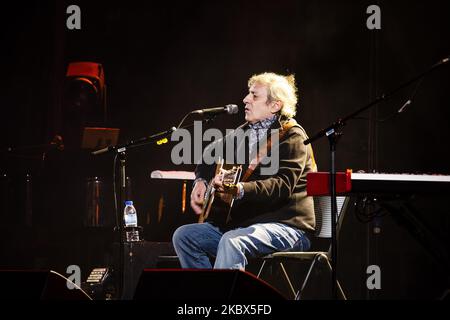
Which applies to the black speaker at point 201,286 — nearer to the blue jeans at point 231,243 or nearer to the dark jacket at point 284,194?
the blue jeans at point 231,243

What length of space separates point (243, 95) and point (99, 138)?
1246 mm

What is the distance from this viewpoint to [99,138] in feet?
18.0

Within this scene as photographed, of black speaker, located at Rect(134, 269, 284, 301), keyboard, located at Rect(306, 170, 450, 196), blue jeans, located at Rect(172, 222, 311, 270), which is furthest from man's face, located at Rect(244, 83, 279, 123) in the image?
black speaker, located at Rect(134, 269, 284, 301)

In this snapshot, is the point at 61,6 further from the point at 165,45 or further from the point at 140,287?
the point at 140,287

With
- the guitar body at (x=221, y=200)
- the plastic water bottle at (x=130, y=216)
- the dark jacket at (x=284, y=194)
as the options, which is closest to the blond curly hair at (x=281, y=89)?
the dark jacket at (x=284, y=194)

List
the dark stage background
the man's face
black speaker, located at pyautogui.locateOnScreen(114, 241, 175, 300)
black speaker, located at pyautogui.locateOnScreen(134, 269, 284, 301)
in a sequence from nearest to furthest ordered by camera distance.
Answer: black speaker, located at pyautogui.locateOnScreen(134, 269, 284, 301), black speaker, located at pyautogui.locateOnScreen(114, 241, 175, 300), the man's face, the dark stage background

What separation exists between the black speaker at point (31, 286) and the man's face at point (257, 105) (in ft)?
9.92

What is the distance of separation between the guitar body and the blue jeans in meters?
0.09

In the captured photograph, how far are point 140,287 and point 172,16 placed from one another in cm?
385

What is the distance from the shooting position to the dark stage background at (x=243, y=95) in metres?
5.31

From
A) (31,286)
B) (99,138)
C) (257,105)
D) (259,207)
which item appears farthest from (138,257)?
(31,286)

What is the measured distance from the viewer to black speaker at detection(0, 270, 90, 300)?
231 centimetres

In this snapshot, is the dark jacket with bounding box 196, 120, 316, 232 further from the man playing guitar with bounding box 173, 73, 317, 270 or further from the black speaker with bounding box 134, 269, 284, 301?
the black speaker with bounding box 134, 269, 284, 301
